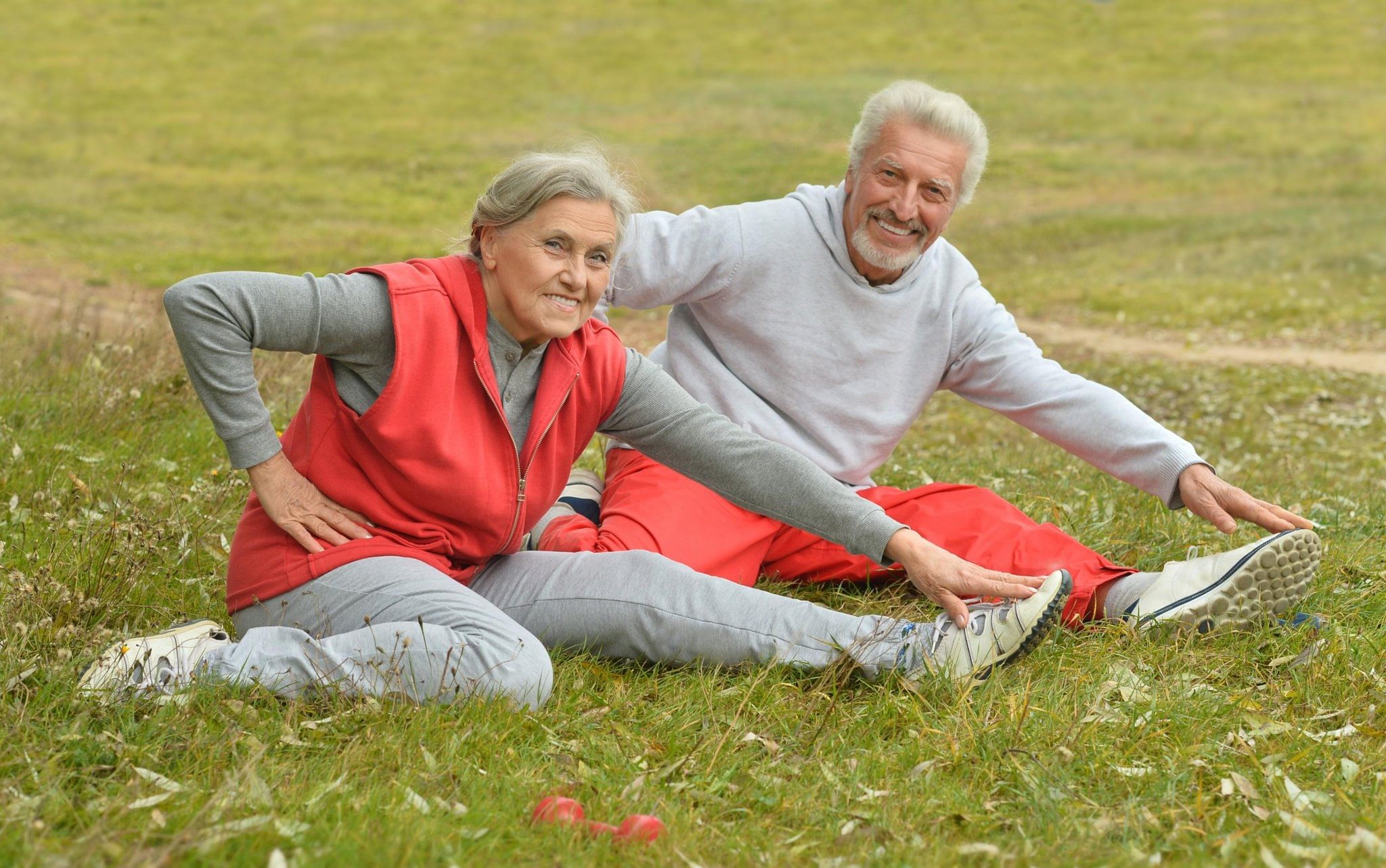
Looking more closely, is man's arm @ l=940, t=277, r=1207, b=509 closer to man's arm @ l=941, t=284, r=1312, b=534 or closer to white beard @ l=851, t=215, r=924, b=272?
man's arm @ l=941, t=284, r=1312, b=534

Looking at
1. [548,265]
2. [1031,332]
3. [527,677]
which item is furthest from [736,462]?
[1031,332]

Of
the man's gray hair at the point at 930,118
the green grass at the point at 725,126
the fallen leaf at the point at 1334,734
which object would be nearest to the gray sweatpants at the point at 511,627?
the fallen leaf at the point at 1334,734

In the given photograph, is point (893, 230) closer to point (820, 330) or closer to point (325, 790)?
point (820, 330)

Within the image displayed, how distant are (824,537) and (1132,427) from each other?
1.32m

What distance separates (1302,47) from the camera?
4412cm

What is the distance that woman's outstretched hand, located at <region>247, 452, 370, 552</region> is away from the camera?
152 inches

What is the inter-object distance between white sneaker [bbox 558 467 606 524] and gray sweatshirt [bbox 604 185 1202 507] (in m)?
0.52

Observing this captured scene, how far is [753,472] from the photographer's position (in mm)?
4316

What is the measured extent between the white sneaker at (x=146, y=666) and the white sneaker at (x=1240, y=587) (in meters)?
2.88

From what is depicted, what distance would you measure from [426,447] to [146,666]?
36.1 inches

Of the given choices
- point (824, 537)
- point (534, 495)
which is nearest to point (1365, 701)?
point (824, 537)

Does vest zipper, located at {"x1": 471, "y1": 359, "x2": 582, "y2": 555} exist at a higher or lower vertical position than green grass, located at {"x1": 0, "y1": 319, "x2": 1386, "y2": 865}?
higher

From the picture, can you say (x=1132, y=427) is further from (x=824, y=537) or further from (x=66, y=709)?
(x=66, y=709)

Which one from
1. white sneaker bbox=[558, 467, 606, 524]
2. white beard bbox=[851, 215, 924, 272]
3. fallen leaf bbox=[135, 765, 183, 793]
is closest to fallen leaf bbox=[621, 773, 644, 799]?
fallen leaf bbox=[135, 765, 183, 793]
